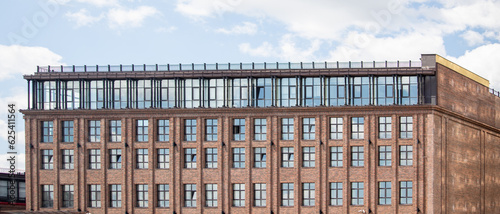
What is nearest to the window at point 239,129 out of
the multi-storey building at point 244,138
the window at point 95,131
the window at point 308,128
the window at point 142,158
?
the multi-storey building at point 244,138

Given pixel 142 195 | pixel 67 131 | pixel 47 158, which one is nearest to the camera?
pixel 142 195

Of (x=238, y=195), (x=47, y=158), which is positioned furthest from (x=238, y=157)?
(x=47, y=158)

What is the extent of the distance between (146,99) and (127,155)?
639cm

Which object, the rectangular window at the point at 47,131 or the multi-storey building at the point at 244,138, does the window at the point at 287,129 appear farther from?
the rectangular window at the point at 47,131

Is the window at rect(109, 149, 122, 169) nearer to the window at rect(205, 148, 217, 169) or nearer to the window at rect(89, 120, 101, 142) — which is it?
the window at rect(89, 120, 101, 142)

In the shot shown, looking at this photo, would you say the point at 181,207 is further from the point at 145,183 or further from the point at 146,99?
the point at 146,99

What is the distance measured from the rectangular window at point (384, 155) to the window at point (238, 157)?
14.4 metres

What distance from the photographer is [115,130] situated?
77562 mm

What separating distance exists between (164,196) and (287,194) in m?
13.1

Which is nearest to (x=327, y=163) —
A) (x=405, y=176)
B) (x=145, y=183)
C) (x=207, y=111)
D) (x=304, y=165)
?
(x=304, y=165)

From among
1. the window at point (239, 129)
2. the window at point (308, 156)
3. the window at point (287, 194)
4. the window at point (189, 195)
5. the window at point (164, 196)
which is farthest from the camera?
the window at point (164, 196)

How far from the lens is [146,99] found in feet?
255

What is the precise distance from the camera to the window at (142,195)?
7656 centimetres

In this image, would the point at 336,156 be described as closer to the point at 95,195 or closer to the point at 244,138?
the point at 244,138
